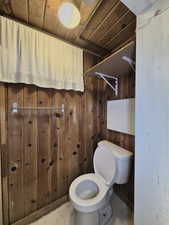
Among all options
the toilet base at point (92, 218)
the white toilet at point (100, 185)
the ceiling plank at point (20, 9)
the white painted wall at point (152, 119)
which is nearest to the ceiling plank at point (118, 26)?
the white painted wall at point (152, 119)

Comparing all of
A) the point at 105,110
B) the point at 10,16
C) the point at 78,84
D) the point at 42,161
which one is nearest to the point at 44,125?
the point at 42,161

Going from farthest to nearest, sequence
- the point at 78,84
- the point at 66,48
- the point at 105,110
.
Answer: the point at 105,110 → the point at 78,84 → the point at 66,48

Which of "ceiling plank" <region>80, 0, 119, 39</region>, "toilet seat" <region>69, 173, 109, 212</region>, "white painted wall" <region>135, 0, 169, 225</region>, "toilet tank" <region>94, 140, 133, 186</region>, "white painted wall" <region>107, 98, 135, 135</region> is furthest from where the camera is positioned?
"white painted wall" <region>107, 98, 135, 135</region>

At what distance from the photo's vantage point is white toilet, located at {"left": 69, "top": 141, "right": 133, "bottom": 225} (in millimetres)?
1179

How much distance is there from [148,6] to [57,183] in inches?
76.1

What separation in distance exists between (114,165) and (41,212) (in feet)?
3.41

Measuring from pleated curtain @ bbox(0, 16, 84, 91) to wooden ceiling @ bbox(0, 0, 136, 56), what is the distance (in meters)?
0.09

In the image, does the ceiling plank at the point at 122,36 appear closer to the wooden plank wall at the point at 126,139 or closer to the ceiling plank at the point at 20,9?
the wooden plank wall at the point at 126,139

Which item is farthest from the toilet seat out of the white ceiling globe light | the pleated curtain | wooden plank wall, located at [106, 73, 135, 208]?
the white ceiling globe light

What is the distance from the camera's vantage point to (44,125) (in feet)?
4.74

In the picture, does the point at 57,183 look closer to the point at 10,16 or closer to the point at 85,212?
the point at 85,212

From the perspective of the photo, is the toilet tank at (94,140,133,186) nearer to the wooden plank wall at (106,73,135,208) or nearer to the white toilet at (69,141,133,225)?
the white toilet at (69,141,133,225)

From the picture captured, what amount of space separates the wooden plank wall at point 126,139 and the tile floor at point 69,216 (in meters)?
0.10

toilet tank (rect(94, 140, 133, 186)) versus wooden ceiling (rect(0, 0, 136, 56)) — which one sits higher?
wooden ceiling (rect(0, 0, 136, 56))
